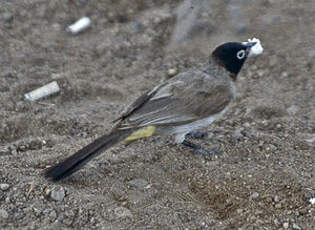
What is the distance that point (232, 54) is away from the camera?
248 inches

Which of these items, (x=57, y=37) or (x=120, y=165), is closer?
(x=120, y=165)

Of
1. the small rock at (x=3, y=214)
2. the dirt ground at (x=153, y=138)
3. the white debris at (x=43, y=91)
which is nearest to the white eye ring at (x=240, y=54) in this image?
the dirt ground at (x=153, y=138)

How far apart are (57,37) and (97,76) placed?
1181 mm

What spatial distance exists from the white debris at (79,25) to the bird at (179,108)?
2.78 meters

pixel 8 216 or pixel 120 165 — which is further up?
pixel 8 216

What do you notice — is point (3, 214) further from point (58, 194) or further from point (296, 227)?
point (296, 227)

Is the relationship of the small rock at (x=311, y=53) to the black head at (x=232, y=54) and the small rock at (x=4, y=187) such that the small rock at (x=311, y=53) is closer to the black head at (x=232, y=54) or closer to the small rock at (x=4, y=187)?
the black head at (x=232, y=54)

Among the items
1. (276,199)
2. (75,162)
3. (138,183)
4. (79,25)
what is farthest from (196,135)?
(79,25)

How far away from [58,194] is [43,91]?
2.13m

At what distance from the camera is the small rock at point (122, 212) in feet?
16.8

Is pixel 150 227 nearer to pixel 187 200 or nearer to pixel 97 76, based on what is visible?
pixel 187 200

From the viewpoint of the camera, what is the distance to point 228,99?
609cm

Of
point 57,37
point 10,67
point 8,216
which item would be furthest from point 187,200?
point 57,37

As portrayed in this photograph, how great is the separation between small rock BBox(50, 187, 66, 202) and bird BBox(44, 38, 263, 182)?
0.13m
